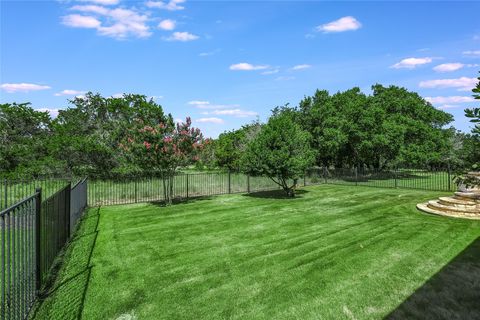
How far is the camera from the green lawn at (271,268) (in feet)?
15.2

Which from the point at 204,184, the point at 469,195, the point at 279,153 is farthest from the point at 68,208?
the point at 469,195

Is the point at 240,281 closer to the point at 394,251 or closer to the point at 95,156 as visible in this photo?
the point at 394,251

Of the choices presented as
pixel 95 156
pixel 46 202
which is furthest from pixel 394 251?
pixel 95 156

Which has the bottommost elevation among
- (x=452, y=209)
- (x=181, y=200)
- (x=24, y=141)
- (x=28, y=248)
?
(x=181, y=200)

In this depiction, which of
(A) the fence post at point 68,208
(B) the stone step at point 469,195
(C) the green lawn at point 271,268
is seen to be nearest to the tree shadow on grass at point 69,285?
(C) the green lawn at point 271,268

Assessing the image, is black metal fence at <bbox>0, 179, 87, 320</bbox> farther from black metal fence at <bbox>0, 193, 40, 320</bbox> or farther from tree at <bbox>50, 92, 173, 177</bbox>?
tree at <bbox>50, 92, 173, 177</bbox>

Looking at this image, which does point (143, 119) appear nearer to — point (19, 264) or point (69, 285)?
point (69, 285)

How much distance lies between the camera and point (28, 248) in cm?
561

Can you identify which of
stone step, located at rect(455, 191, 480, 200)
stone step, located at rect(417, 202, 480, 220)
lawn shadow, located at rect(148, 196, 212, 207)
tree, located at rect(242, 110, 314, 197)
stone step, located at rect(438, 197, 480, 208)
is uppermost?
tree, located at rect(242, 110, 314, 197)

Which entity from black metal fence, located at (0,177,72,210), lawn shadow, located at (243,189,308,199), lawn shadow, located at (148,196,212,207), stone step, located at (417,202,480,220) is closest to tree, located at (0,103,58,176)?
black metal fence, located at (0,177,72,210)

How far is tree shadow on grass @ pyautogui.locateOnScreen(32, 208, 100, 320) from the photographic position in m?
4.60

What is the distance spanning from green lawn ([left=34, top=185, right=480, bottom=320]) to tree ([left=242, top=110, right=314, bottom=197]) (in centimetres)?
385

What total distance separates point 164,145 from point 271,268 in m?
8.65

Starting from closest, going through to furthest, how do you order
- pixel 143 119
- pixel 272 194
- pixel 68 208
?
pixel 68 208 → pixel 272 194 → pixel 143 119
